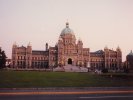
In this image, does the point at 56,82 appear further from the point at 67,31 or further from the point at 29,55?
the point at 67,31

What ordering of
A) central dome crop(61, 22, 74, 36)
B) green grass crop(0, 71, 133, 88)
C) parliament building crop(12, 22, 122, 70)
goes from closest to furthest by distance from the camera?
green grass crop(0, 71, 133, 88), parliament building crop(12, 22, 122, 70), central dome crop(61, 22, 74, 36)

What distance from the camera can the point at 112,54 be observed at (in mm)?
104688

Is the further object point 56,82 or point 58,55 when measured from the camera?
point 58,55

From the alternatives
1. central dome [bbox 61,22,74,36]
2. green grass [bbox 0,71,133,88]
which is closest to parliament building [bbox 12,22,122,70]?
central dome [bbox 61,22,74,36]

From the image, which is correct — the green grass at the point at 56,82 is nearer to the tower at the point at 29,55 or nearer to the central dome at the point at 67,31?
the tower at the point at 29,55

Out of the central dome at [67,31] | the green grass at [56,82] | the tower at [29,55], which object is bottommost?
the green grass at [56,82]

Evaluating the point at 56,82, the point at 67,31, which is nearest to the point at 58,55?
the point at 67,31

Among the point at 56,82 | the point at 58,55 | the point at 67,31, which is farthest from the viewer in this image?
the point at 67,31

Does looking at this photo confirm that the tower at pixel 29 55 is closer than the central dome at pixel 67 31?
Yes

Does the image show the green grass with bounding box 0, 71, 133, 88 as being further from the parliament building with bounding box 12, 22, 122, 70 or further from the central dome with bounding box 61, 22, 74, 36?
the central dome with bounding box 61, 22, 74, 36

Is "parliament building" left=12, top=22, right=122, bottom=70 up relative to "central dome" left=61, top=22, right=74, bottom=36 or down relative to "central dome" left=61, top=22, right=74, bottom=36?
down

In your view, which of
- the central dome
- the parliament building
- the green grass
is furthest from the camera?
the central dome

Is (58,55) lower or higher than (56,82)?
higher

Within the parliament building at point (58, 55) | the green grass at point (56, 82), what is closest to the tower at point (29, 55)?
the parliament building at point (58, 55)
